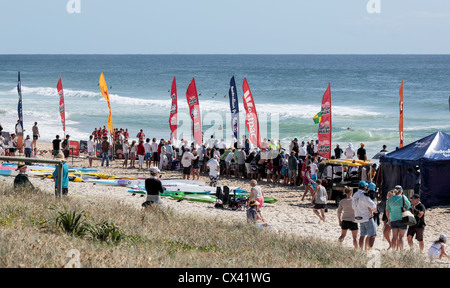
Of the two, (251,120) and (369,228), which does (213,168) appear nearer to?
(251,120)

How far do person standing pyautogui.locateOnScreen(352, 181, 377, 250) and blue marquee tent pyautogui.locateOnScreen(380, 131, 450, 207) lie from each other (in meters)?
5.65

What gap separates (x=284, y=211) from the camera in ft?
54.4

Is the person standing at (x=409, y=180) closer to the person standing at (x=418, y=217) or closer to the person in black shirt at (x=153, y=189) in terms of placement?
the person standing at (x=418, y=217)

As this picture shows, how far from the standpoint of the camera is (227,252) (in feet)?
29.7

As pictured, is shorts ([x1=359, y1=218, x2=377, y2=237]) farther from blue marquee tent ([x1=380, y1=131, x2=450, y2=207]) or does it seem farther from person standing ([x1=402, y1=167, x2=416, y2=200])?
blue marquee tent ([x1=380, y1=131, x2=450, y2=207])

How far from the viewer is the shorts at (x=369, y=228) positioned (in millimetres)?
11719

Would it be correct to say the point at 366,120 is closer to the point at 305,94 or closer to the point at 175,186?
the point at 305,94

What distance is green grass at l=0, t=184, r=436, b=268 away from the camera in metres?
7.67

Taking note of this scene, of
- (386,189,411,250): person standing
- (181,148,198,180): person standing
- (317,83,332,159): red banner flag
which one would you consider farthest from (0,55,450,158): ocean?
(386,189,411,250): person standing

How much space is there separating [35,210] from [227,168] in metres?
12.9

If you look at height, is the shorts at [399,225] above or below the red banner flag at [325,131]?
below

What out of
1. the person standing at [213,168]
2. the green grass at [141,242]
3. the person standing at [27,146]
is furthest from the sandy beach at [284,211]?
the person standing at [27,146]
